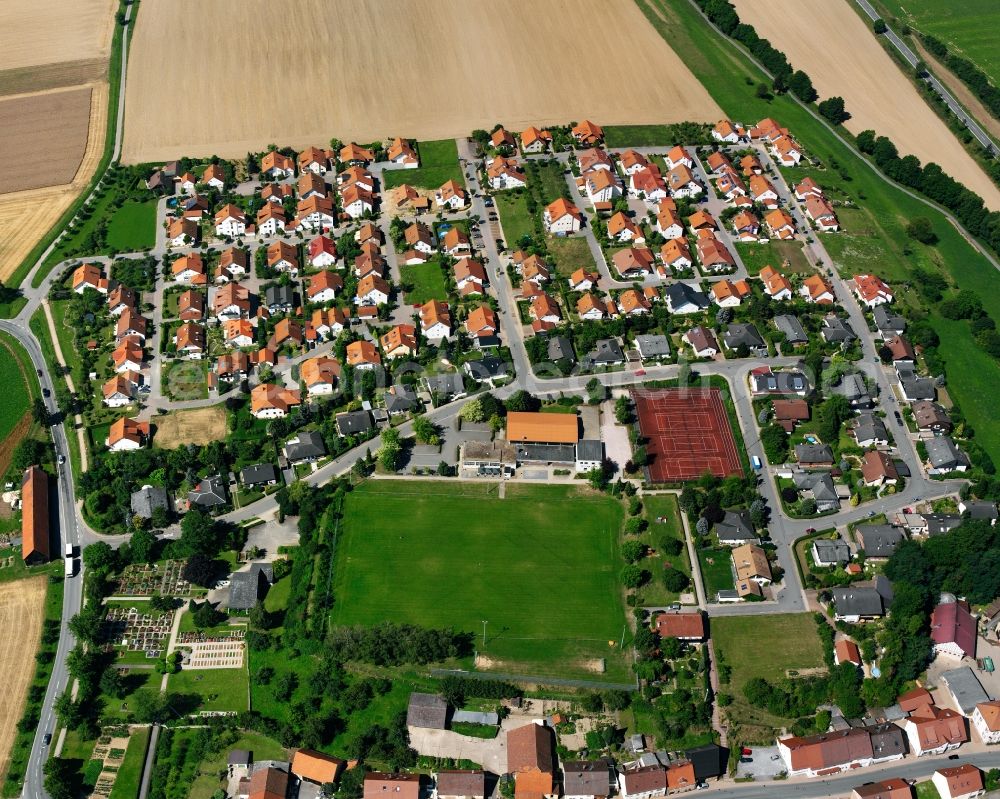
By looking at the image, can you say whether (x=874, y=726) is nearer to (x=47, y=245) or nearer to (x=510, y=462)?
(x=510, y=462)

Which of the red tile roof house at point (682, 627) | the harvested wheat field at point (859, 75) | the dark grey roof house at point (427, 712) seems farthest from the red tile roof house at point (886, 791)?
the harvested wheat field at point (859, 75)

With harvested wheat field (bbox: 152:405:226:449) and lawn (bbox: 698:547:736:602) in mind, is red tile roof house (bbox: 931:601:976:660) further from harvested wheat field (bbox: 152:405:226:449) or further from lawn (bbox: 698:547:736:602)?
harvested wheat field (bbox: 152:405:226:449)

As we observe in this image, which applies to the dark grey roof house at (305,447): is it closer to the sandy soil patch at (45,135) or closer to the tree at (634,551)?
the tree at (634,551)

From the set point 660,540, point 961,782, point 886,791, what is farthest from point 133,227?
point 961,782

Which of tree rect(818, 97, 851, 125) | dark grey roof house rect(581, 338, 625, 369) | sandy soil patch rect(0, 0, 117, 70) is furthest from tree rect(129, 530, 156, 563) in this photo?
tree rect(818, 97, 851, 125)

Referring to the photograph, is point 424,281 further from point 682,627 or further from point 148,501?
point 682,627

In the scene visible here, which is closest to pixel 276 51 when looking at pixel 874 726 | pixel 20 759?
pixel 20 759

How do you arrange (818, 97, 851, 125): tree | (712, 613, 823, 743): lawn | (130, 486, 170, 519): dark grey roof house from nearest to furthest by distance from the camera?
1. (712, 613, 823, 743): lawn
2. (130, 486, 170, 519): dark grey roof house
3. (818, 97, 851, 125): tree
